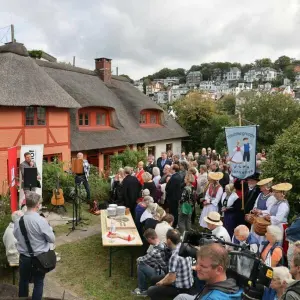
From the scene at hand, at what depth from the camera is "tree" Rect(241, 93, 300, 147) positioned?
20.4 metres

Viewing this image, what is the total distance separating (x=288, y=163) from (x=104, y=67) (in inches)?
719

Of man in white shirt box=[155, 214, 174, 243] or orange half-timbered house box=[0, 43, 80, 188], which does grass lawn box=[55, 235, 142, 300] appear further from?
orange half-timbered house box=[0, 43, 80, 188]

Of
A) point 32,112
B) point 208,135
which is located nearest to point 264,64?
point 208,135

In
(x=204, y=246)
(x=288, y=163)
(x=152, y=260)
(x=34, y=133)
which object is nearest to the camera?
(x=204, y=246)

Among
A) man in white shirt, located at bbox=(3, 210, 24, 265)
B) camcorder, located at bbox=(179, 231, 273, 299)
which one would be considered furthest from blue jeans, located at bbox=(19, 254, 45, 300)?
camcorder, located at bbox=(179, 231, 273, 299)

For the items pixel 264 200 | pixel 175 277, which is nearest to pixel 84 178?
pixel 264 200

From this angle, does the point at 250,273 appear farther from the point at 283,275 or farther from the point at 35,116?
the point at 35,116

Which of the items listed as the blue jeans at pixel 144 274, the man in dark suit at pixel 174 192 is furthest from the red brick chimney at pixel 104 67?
the blue jeans at pixel 144 274

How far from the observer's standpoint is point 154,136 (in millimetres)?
22109

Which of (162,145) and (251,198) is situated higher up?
(162,145)

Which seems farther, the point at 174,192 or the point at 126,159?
the point at 126,159

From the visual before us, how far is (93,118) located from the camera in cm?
1859

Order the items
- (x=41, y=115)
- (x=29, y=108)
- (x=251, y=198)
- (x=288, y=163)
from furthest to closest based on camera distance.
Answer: (x=41, y=115) → (x=29, y=108) → (x=251, y=198) → (x=288, y=163)

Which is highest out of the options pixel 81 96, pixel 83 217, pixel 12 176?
pixel 81 96
